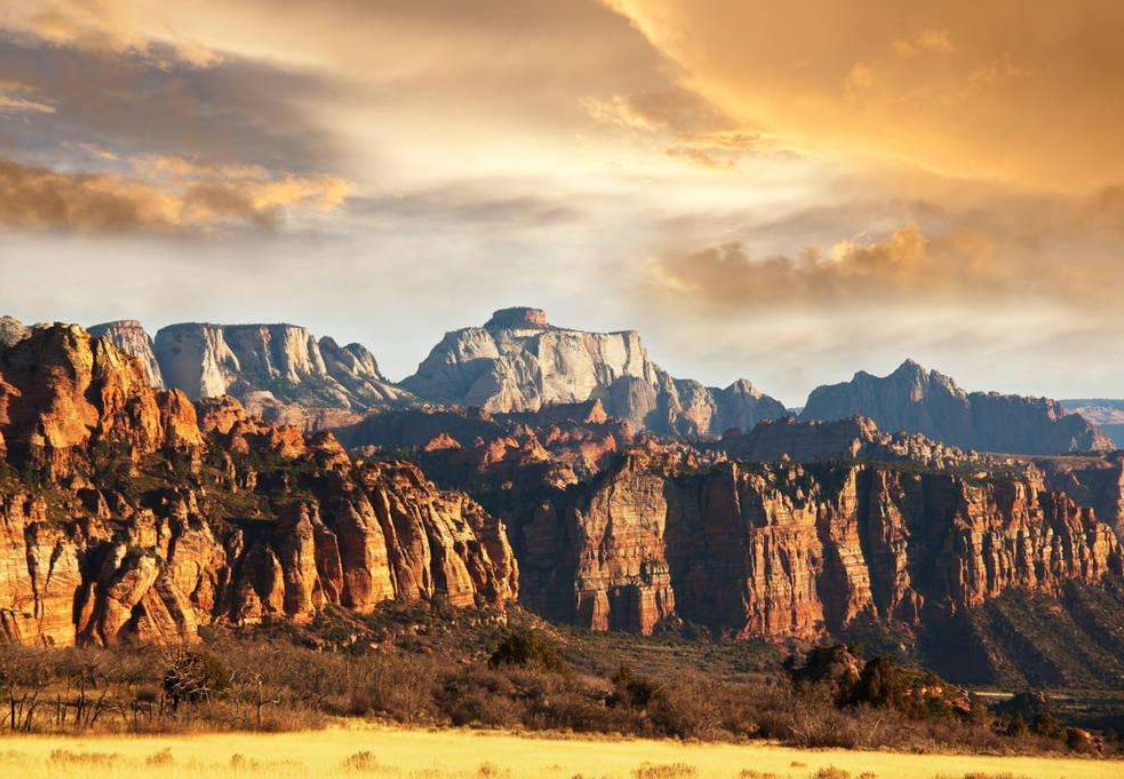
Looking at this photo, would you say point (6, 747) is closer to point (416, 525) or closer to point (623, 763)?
point (623, 763)

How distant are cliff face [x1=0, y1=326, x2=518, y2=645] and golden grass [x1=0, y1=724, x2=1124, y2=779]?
64.5 meters

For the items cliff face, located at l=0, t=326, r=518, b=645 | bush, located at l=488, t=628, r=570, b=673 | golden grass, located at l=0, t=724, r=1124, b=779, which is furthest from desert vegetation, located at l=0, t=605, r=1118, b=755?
cliff face, located at l=0, t=326, r=518, b=645

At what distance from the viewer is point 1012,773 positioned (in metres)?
70.5

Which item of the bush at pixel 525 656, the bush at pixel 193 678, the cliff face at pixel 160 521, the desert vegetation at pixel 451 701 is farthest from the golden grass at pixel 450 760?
the cliff face at pixel 160 521

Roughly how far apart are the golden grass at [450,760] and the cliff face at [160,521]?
6452 cm

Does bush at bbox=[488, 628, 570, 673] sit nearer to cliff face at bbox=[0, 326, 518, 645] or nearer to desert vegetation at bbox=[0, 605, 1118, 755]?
desert vegetation at bbox=[0, 605, 1118, 755]

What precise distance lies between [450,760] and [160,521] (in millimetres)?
95691

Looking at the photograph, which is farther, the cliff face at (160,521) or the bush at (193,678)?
the cliff face at (160,521)

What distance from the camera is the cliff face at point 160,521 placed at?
134 m

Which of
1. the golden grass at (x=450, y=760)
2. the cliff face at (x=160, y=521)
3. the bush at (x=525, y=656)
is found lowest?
the golden grass at (x=450, y=760)

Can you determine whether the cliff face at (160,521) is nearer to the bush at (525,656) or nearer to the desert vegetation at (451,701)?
the desert vegetation at (451,701)

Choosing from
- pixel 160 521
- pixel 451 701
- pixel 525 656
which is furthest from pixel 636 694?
pixel 160 521

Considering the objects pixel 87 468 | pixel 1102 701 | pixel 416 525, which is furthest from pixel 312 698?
pixel 1102 701

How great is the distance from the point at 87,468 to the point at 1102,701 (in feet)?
520
